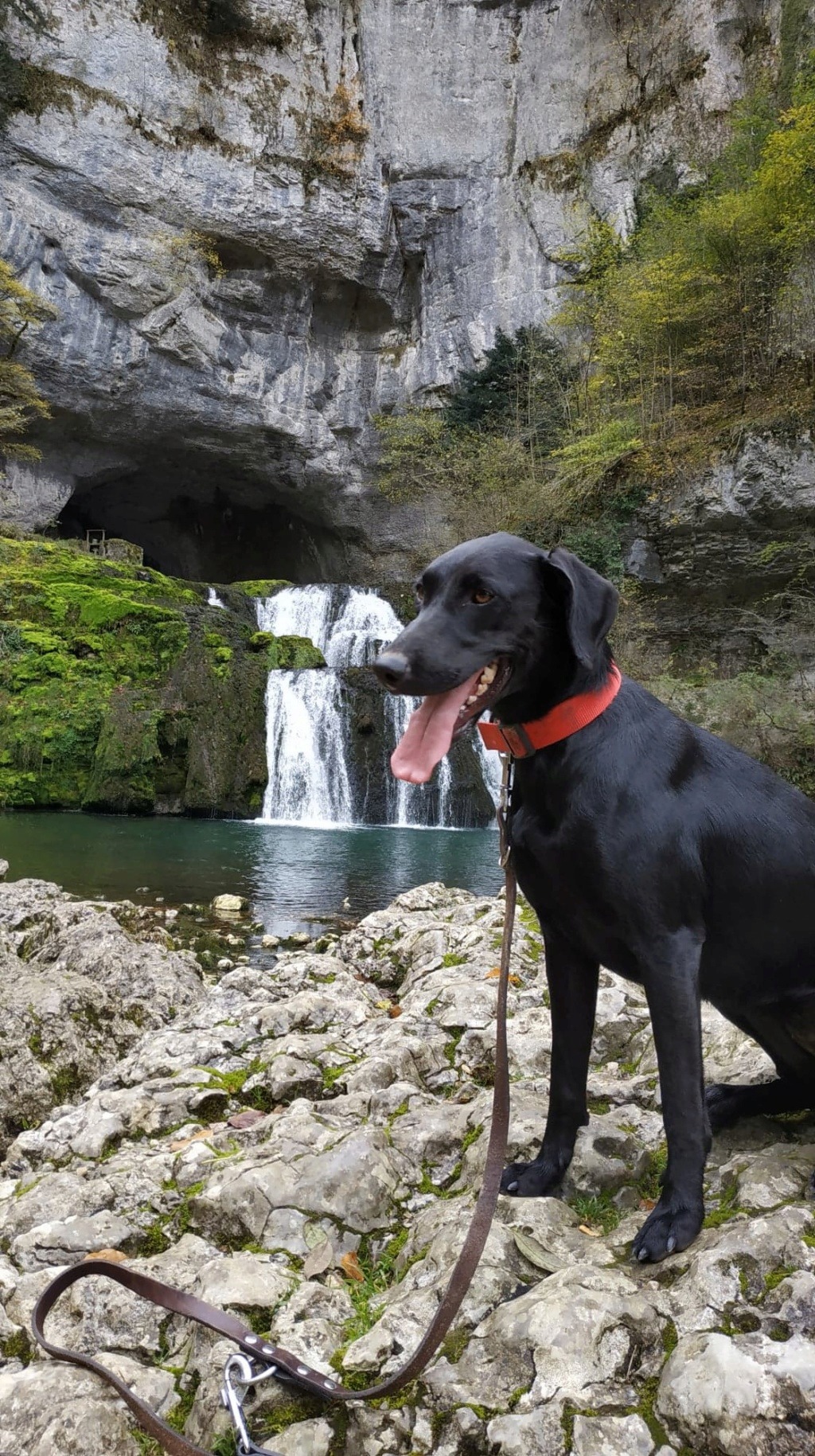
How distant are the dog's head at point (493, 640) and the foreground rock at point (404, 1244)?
94cm

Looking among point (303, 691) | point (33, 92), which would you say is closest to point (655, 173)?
point (33, 92)

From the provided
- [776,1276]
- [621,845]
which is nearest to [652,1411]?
[776,1276]

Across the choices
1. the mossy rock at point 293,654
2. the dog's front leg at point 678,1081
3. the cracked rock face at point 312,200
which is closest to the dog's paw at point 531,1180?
the dog's front leg at point 678,1081

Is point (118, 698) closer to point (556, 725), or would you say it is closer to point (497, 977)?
point (497, 977)

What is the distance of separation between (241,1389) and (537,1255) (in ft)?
1.83

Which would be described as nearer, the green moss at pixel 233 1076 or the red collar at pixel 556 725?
the red collar at pixel 556 725

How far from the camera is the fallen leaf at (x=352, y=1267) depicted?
66.6 inches

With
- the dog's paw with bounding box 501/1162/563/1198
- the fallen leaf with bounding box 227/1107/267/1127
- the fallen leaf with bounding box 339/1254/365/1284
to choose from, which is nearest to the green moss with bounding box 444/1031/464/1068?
the fallen leaf with bounding box 227/1107/267/1127

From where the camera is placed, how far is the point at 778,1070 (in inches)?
74.2

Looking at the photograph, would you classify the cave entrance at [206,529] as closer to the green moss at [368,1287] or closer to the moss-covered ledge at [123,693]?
the moss-covered ledge at [123,693]

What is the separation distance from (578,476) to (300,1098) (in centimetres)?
1974

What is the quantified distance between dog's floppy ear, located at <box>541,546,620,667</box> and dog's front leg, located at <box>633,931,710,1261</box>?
597 millimetres

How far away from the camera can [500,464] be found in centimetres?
2372

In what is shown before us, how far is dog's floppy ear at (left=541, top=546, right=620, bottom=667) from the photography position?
1550 mm
